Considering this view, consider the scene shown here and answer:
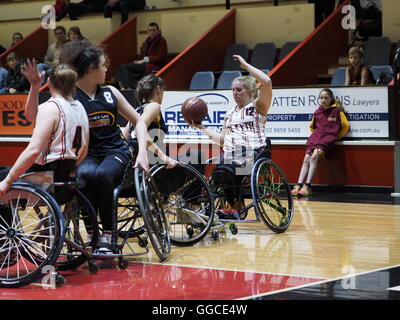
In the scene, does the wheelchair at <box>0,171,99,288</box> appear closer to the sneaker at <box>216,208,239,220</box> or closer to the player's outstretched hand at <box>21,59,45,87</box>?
the player's outstretched hand at <box>21,59,45,87</box>

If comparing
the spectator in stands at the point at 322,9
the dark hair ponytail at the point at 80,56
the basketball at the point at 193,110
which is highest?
the spectator in stands at the point at 322,9

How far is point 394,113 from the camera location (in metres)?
8.98

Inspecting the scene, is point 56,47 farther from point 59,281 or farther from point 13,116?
→ point 59,281

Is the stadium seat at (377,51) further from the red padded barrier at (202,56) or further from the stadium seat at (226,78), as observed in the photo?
the red padded barrier at (202,56)

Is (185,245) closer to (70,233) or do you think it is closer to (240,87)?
(70,233)

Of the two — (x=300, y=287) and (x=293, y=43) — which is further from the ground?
(x=293, y=43)

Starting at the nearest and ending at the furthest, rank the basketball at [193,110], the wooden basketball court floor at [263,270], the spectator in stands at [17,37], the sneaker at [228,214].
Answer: the wooden basketball court floor at [263,270]
the basketball at [193,110]
the sneaker at [228,214]
the spectator in stands at [17,37]

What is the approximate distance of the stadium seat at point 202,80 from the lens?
440 inches

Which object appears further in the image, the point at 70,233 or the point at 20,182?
the point at 70,233

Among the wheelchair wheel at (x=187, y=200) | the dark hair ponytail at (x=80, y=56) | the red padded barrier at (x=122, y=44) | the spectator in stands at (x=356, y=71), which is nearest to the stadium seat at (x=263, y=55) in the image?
the spectator in stands at (x=356, y=71)

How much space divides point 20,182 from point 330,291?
1.73 m

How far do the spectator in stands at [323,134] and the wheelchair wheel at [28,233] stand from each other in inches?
202

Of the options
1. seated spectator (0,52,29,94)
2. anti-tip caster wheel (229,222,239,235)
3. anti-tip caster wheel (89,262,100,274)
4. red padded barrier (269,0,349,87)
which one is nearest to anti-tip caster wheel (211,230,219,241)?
anti-tip caster wheel (229,222,239,235)
